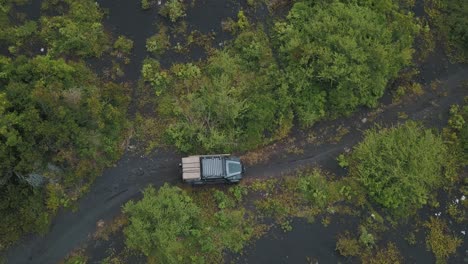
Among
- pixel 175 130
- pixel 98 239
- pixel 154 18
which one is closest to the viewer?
pixel 98 239

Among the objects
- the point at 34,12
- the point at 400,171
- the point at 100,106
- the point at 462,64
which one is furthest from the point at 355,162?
the point at 34,12

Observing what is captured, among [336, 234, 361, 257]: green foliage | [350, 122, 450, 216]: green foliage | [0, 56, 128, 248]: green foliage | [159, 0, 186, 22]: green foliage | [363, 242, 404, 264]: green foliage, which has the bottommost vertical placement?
[363, 242, 404, 264]: green foliage

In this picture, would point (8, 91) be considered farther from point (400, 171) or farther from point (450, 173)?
point (450, 173)

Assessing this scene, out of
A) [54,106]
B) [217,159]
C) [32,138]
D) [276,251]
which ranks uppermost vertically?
[54,106]

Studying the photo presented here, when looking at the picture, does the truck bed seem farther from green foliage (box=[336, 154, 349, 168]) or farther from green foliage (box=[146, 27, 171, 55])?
green foliage (box=[146, 27, 171, 55])

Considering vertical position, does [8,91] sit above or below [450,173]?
above

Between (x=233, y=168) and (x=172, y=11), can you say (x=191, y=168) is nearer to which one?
(x=233, y=168)

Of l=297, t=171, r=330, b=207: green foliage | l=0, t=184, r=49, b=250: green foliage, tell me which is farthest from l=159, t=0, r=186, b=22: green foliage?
l=0, t=184, r=49, b=250: green foliage
